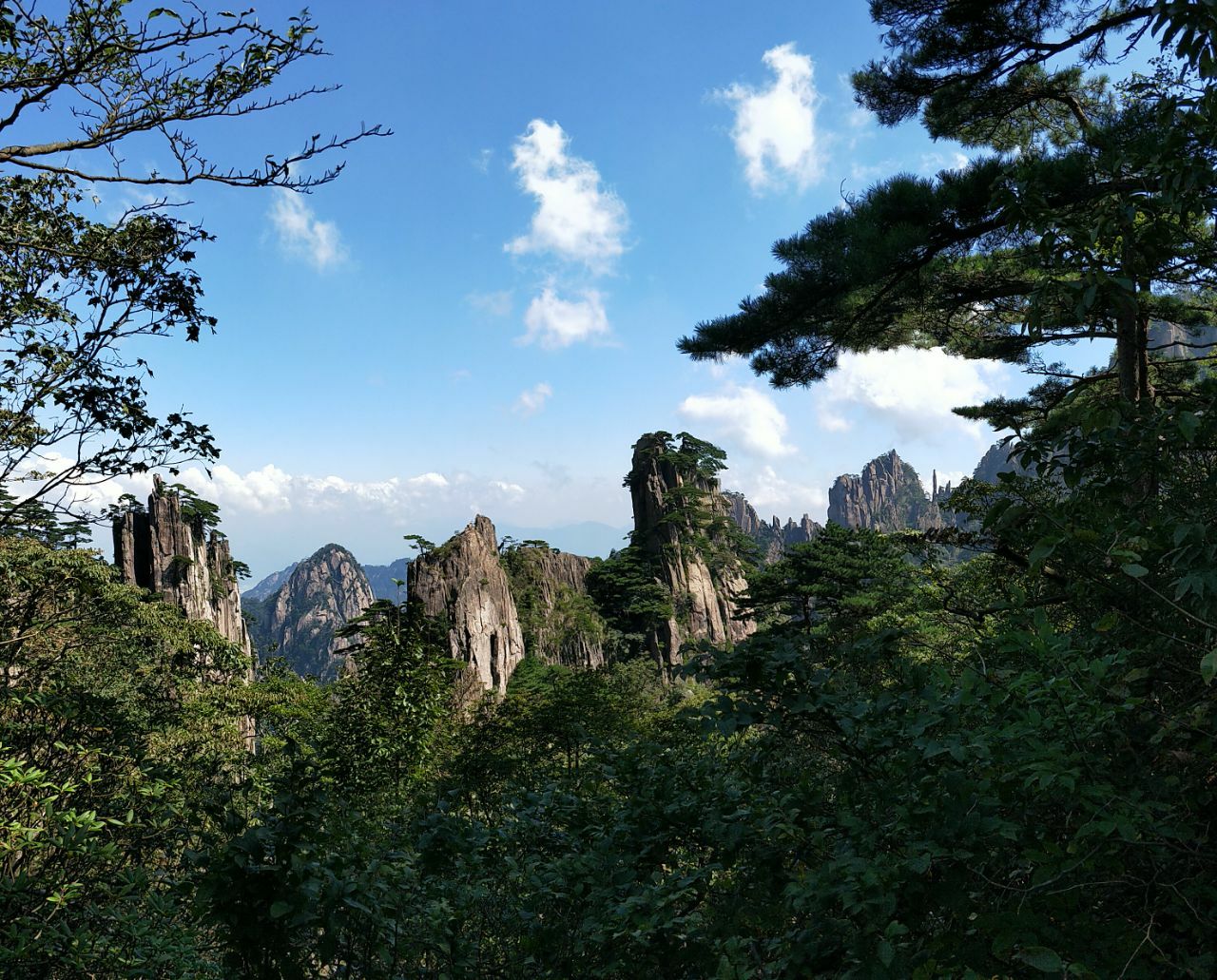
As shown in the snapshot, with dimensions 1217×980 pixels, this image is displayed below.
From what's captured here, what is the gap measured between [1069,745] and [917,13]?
6.28m

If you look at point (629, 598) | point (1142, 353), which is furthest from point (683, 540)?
point (1142, 353)

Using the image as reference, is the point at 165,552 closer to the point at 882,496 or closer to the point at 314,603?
the point at 882,496

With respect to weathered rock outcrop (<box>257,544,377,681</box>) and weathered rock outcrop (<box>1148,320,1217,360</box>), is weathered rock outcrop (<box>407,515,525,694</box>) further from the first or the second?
weathered rock outcrop (<box>257,544,377,681</box>)

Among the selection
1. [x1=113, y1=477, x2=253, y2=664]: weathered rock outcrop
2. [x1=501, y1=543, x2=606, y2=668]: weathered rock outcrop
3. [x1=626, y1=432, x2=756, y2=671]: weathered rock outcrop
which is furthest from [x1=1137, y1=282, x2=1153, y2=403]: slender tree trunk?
[x1=626, y1=432, x2=756, y2=671]: weathered rock outcrop

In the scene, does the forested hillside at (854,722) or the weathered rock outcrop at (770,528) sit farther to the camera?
the weathered rock outcrop at (770,528)

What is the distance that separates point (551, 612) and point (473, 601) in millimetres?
13129

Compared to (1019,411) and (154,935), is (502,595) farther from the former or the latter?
(154,935)

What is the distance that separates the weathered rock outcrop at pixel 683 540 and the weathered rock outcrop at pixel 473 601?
15109mm

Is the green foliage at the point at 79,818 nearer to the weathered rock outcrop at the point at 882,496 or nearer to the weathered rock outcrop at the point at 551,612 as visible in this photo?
the weathered rock outcrop at the point at 551,612

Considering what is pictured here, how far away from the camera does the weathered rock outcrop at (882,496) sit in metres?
122

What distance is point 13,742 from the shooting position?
5324mm

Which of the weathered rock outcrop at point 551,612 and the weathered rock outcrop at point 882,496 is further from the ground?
the weathered rock outcrop at point 882,496

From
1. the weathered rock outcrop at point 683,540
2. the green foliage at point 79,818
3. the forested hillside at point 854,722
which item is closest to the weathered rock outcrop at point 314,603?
the weathered rock outcrop at point 683,540

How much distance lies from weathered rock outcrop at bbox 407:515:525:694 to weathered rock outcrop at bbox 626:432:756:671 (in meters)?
15.1
